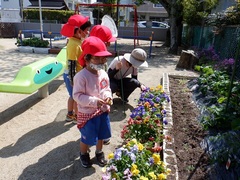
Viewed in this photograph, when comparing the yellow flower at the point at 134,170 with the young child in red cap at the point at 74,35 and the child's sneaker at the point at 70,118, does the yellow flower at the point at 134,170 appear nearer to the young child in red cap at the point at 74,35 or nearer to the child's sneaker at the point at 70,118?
the young child in red cap at the point at 74,35

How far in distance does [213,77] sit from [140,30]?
54.0 feet

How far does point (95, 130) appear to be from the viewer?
2271 millimetres

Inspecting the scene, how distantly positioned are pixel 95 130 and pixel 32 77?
6.54 feet

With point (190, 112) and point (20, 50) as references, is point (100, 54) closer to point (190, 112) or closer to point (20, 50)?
point (190, 112)

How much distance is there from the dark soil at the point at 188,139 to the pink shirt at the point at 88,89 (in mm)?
1022

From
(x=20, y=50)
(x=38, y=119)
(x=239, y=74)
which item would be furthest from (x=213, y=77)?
(x=20, y=50)

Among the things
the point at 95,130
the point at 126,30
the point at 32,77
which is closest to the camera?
the point at 95,130

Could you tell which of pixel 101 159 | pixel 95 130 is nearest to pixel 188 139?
pixel 101 159

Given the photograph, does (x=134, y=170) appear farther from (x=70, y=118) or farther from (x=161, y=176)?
(x=70, y=118)

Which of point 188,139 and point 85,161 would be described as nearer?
A: point 85,161

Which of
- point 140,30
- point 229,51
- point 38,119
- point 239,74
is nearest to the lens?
point 38,119

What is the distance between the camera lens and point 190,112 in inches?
142

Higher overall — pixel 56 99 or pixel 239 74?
pixel 239 74

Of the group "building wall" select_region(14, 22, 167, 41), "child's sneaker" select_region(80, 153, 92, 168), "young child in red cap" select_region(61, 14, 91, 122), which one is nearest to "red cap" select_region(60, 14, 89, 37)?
"young child in red cap" select_region(61, 14, 91, 122)
